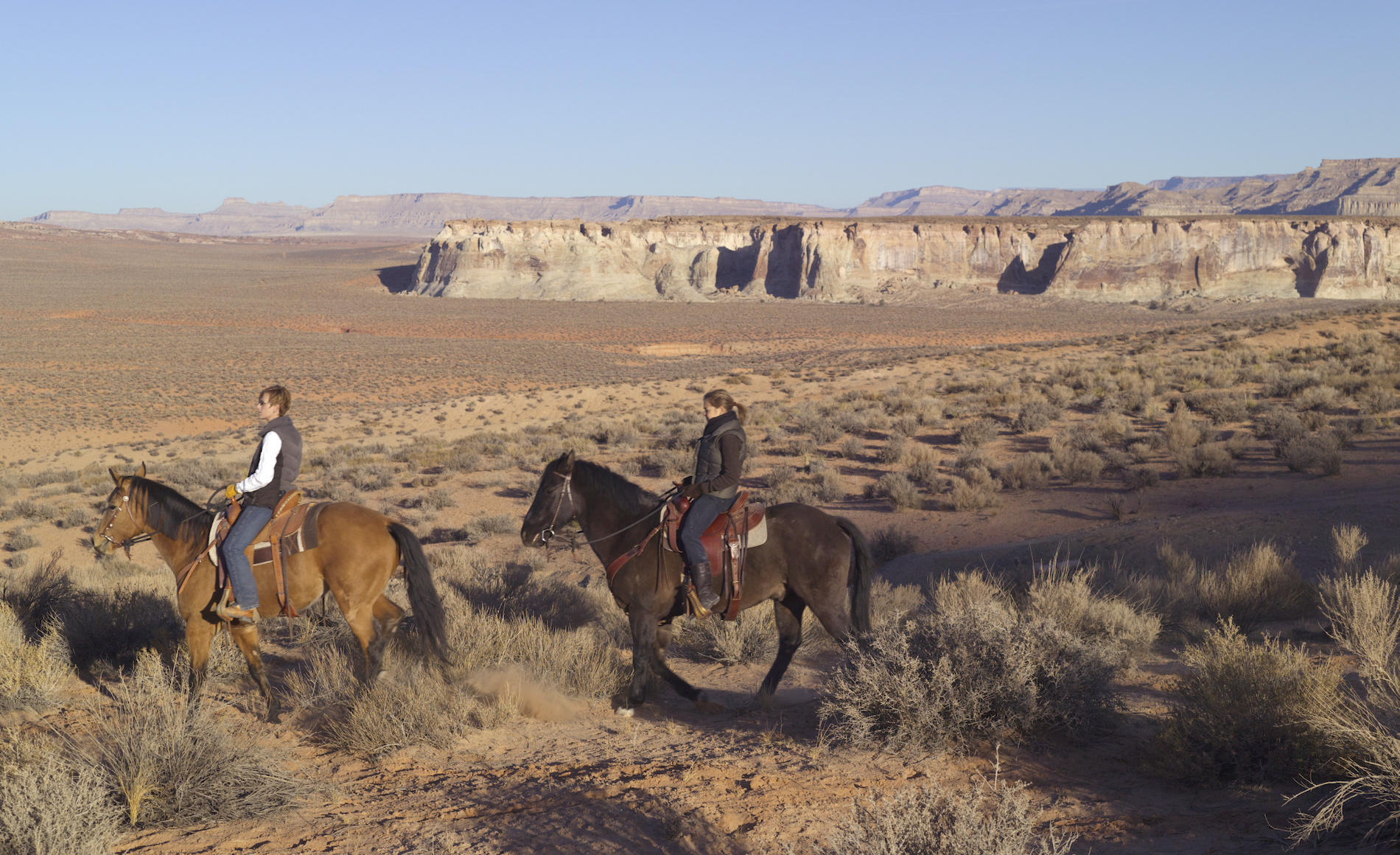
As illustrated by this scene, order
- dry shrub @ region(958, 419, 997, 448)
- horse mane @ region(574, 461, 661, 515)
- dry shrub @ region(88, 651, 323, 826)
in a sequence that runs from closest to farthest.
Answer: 1. dry shrub @ region(88, 651, 323, 826)
2. horse mane @ region(574, 461, 661, 515)
3. dry shrub @ region(958, 419, 997, 448)

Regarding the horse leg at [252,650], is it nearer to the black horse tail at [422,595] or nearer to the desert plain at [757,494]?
the desert plain at [757,494]

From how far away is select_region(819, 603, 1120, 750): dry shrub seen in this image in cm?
487

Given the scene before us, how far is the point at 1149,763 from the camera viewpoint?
15.0ft

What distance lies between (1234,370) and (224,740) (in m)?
26.0

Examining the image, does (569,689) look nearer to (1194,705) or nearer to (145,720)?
(145,720)

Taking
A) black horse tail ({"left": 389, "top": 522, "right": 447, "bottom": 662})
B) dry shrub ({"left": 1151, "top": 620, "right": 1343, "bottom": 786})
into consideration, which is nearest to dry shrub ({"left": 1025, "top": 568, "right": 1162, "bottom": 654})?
dry shrub ({"left": 1151, "top": 620, "right": 1343, "bottom": 786})

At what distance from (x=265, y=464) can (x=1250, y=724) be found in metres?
6.01

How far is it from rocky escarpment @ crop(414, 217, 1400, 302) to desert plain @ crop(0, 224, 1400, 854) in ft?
133

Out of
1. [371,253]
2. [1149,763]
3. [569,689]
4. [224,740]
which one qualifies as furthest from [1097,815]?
[371,253]

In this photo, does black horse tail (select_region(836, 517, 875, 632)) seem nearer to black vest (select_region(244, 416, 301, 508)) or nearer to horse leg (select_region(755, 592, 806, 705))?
horse leg (select_region(755, 592, 806, 705))

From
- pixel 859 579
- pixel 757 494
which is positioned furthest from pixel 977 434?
pixel 859 579

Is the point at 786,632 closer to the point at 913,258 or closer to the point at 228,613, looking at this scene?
the point at 228,613

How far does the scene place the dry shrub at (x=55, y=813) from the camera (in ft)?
11.3

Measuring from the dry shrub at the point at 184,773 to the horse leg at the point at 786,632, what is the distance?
2.90 m
